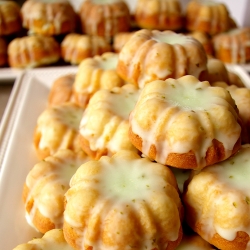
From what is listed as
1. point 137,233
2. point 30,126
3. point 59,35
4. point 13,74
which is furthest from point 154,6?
point 137,233

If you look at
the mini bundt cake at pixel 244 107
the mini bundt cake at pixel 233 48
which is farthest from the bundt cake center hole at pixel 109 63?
the mini bundt cake at pixel 233 48

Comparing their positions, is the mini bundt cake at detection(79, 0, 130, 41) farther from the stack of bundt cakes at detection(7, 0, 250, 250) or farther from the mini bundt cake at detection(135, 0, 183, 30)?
the stack of bundt cakes at detection(7, 0, 250, 250)

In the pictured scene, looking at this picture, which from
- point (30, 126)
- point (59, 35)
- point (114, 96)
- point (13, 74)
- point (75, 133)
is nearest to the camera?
point (114, 96)

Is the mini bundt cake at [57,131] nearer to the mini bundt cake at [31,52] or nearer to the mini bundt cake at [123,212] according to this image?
the mini bundt cake at [123,212]

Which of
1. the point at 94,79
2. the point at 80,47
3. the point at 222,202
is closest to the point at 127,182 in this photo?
the point at 222,202

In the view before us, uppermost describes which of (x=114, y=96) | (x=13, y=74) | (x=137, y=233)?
(x=114, y=96)

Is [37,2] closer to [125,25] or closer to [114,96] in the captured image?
[125,25]
